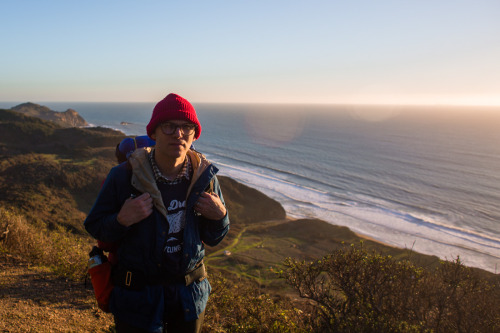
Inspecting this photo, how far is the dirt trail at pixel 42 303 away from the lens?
3939mm

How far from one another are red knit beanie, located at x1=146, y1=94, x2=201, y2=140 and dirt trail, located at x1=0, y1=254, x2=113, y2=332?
3.32m

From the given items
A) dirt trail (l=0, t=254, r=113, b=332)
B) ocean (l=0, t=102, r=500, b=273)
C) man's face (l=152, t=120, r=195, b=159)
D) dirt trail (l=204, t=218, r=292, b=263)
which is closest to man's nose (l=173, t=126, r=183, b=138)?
man's face (l=152, t=120, r=195, b=159)

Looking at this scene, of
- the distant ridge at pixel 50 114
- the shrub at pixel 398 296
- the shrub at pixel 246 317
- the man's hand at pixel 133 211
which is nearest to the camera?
the man's hand at pixel 133 211

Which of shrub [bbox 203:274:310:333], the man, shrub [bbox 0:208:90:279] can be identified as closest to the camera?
the man

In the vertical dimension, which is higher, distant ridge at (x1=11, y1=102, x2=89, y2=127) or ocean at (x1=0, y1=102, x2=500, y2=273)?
distant ridge at (x1=11, y1=102, x2=89, y2=127)

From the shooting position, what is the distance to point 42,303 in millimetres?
4758

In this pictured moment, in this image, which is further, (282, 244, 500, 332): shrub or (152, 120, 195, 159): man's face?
(282, 244, 500, 332): shrub

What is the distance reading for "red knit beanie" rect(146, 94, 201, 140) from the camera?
2195 millimetres

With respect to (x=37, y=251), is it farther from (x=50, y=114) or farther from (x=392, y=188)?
(x=50, y=114)

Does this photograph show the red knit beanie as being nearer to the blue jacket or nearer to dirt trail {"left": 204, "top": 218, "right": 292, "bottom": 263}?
the blue jacket

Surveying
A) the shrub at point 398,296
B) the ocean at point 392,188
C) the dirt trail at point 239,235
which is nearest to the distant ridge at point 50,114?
the ocean at point 392,188

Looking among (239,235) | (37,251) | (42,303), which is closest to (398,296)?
(42,303)

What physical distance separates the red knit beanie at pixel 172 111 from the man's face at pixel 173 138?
0.12 feet

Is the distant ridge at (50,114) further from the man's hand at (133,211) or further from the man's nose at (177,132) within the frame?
the man's hand at (133,211)
